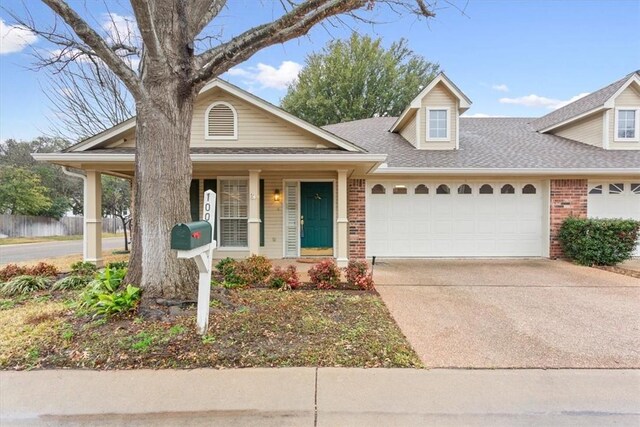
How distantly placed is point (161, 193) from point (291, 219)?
216 inches

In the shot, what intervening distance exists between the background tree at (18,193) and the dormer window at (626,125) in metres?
32.2

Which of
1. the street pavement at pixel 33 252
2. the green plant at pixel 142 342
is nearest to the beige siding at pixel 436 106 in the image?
the green plant at pixel 142 342

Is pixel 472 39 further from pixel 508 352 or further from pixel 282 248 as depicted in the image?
pixel 508 352

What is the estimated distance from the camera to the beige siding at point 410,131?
1096 cm

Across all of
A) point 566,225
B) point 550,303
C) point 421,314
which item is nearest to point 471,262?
point 566,225

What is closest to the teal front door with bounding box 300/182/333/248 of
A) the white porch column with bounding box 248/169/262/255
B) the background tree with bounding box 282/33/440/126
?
the white porch column with bounding box 248/169/262/255

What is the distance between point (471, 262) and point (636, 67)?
8697mm

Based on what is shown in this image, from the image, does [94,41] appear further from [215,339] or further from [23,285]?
[23,285]

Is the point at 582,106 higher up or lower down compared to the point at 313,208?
higher up

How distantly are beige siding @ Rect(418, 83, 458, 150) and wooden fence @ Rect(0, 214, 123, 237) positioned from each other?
85.0 feet

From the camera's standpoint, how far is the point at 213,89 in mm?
8320

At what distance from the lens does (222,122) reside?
8.55 m

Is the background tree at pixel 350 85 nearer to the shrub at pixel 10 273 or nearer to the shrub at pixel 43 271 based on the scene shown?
the shrub at pixel 43 271

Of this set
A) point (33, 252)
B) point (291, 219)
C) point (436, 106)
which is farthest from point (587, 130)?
point (33, 252)
